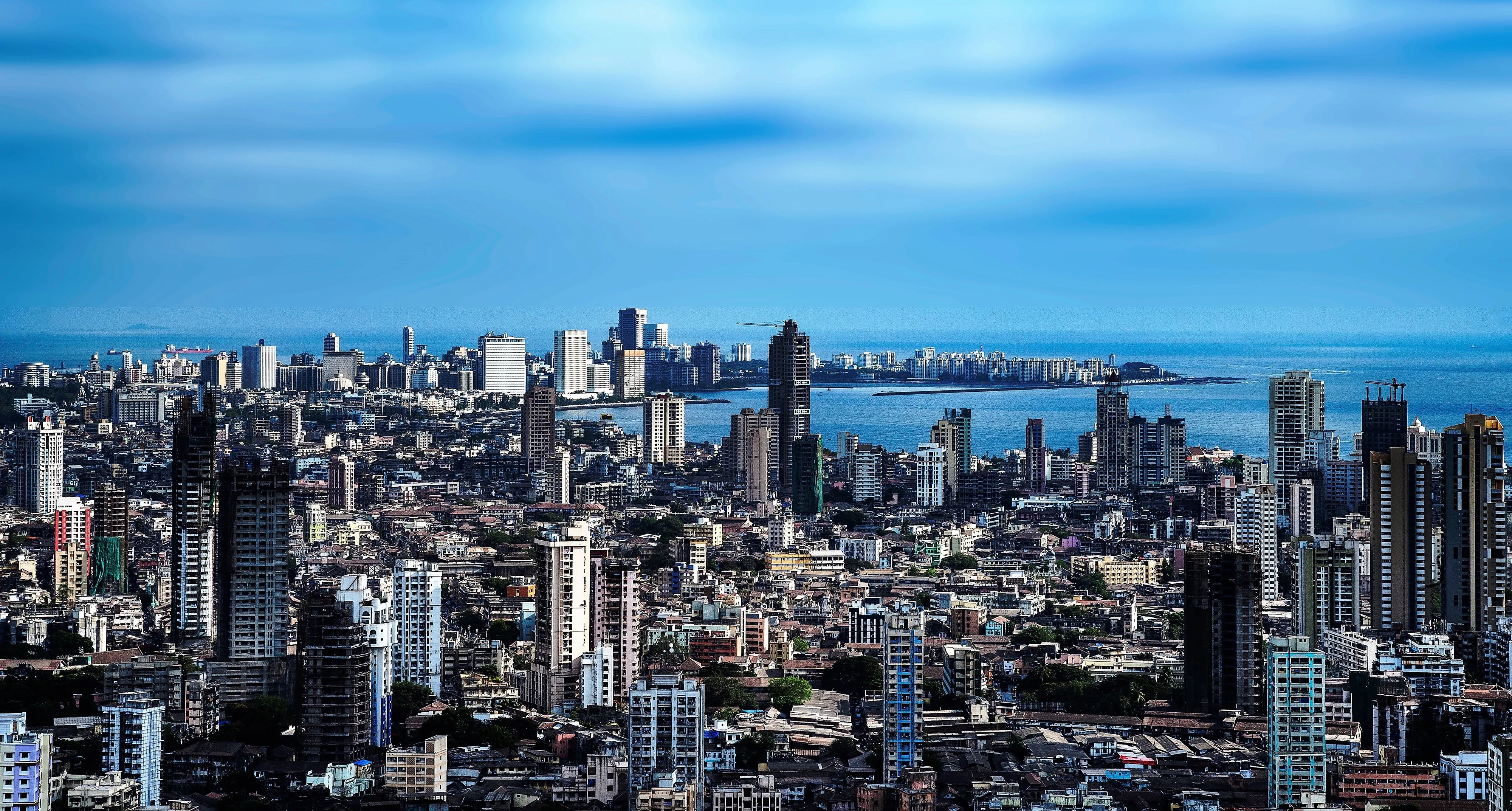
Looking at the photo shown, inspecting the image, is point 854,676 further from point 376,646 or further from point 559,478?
point 559,478

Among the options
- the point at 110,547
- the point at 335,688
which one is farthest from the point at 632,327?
the point at 335,688

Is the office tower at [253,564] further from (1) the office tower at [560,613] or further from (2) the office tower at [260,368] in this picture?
(2) the office tower at [260,368]

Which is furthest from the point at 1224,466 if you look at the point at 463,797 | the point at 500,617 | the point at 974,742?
the point at 463,797

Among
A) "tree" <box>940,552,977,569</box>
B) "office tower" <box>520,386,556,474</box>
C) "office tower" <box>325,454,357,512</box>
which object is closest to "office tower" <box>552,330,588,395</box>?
"office tower" <box>520,386,556,474</box>

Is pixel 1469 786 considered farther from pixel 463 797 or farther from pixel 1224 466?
pixel 1224 466

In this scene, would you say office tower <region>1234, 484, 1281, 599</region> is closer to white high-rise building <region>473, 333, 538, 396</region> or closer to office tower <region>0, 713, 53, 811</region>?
office tower <region>0, 713, 53, 811</region>

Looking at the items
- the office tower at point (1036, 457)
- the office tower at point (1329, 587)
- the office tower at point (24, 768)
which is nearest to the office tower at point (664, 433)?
the office tower at point (1036, 457)
